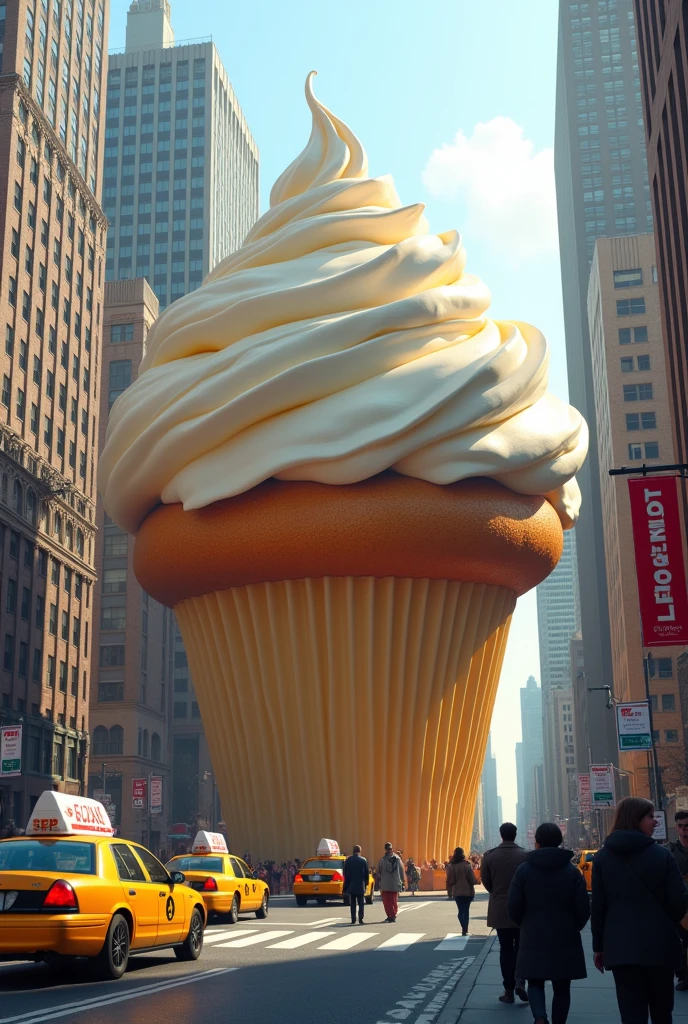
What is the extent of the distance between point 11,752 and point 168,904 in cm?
3200

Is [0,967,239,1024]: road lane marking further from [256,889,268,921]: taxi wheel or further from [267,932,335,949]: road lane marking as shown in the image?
[256,889,268,921]: taxi wheel

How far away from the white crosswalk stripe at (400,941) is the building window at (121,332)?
95692 millimetres

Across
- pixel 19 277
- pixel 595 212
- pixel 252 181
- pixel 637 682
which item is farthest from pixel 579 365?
pixel 19 277

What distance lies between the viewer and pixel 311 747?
107 feet

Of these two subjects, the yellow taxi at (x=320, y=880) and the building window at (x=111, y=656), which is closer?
the yellow taxi at (x=320, y=880)

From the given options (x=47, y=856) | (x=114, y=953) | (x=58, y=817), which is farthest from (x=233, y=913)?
(x=47, y=856)

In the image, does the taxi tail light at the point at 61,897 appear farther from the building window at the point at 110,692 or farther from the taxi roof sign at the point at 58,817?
the building window at the point at 110,692

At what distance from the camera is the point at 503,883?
1213 cm

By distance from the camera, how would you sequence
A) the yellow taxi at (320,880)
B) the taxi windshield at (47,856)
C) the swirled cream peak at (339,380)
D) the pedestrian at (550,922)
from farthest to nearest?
the swirled cream peak at (339,380) < the yellow taxi at (320,880) < the taxi windshield at (47,856) < the pedestrian at (550,922)

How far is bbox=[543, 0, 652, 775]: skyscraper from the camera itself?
532ft

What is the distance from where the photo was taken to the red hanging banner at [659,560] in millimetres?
22344

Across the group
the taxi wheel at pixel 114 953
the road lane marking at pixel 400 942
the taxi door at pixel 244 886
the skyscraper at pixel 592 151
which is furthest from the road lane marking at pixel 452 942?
the skyscraper at pixel 592 151

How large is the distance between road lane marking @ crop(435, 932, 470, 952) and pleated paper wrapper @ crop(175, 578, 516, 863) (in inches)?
520

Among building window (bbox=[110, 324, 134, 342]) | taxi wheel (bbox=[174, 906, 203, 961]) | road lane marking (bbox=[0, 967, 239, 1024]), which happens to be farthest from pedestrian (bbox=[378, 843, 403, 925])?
building window (bbox=[110, 324, 134, 342])
